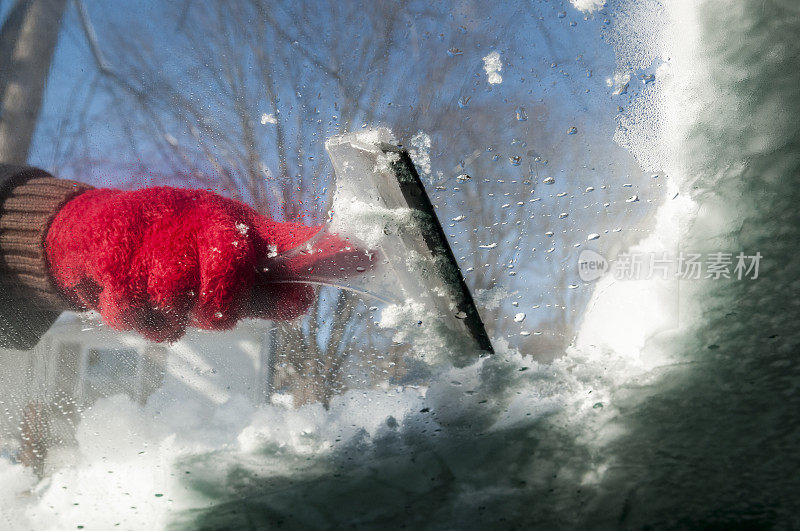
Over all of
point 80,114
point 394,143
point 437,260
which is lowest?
point 437,260

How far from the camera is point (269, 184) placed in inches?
20.2

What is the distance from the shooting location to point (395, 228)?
534 mm

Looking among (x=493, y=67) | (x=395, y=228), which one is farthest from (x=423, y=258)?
(x=493, y=67)

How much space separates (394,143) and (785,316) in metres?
0.51

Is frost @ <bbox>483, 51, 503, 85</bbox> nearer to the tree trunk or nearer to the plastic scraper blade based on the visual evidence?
the plastic scraper blade

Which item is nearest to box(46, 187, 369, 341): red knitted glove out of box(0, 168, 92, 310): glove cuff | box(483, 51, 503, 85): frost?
box(0, 168, 92, 310): glove cuff

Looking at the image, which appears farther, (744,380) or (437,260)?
(744,380)

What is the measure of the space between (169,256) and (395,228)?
0.69 feet

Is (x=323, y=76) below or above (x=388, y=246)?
above

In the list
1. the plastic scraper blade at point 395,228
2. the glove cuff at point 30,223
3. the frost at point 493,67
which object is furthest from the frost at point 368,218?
the glove cuff at point 30,223

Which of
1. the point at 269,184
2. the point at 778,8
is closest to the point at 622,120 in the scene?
the point at 778,8

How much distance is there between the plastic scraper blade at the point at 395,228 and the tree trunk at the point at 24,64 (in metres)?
0.28

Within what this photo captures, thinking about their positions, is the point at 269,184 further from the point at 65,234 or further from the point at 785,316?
the point at 785,316

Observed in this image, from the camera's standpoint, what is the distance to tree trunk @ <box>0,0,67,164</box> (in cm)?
52
